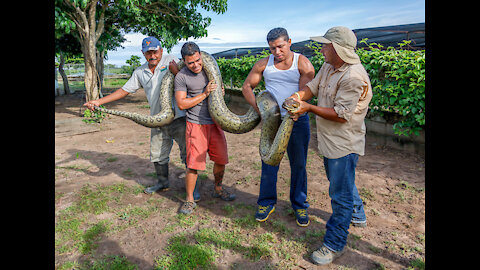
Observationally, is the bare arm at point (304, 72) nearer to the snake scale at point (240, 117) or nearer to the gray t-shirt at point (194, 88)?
the snake scale at point (240, 117)

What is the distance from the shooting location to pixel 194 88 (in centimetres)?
375

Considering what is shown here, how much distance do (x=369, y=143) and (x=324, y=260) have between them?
4475 mm

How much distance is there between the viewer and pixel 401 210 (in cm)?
389

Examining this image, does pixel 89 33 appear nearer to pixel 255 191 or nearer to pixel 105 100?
pixel 105 100

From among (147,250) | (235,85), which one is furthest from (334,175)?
(235,85)

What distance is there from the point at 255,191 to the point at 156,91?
6.92 feet

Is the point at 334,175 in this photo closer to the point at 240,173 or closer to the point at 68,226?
the point at 240,173

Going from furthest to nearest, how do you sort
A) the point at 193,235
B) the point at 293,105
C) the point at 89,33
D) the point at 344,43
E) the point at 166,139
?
the point at 89,33 → the point at 166,139 → the point at 193,235 → the point at 293,105 → the point at 344,43

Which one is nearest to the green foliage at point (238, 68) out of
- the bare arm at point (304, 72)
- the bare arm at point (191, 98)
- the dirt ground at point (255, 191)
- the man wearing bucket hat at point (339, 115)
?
the dirt ground at point (255, 191)

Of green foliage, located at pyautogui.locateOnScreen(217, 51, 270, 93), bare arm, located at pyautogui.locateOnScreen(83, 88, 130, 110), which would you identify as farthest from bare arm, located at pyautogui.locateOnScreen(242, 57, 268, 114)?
green foliage, located at pyautogui.locateOnScreen(217, 51, 270, 93)

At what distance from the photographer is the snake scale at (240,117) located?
307 cm

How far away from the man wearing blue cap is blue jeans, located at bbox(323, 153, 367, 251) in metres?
2.05

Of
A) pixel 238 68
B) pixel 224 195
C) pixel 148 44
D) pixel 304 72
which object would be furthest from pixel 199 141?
pixel 238 68

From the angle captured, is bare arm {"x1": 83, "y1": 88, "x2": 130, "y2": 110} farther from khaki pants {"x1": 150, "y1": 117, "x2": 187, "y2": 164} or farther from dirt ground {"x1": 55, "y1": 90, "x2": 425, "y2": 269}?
dirt ground {"x1": 55, "y1": 90, "x2": 425, "y2": 269}
